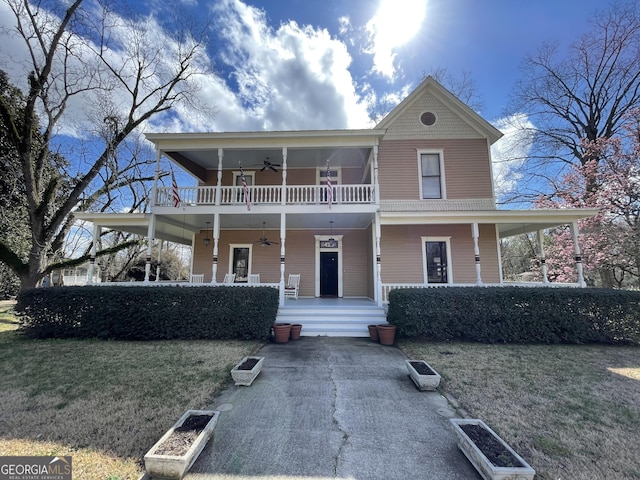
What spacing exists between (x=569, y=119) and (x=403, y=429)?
19.8 m

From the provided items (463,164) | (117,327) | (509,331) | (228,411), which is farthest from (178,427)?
(463,164)

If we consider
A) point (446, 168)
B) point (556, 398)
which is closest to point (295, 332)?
point (556, 398)

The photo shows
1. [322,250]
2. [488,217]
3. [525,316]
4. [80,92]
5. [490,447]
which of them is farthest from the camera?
[322,250]

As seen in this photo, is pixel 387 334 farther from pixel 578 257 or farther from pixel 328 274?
pixel 578 257

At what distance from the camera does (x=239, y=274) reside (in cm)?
1198

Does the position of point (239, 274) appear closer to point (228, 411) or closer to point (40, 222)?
point (40, 222)

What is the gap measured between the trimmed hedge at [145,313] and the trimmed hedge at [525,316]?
161 inches

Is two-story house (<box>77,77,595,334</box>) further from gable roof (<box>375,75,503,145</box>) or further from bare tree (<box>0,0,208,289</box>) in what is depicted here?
bare tree (<box>0,0,208,289</box>)

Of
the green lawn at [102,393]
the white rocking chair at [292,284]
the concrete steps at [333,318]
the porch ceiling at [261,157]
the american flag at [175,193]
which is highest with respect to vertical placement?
the porch ceiling at [261,157]

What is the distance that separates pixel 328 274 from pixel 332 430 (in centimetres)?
886

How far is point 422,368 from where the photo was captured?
443 cm

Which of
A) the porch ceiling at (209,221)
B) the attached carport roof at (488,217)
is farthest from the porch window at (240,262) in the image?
→ the attached carport roof at (488,217)

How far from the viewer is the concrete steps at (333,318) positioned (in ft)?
25.2

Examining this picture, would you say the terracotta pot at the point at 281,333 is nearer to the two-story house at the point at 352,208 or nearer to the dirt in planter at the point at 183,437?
the two-story house at the point at 352,208
